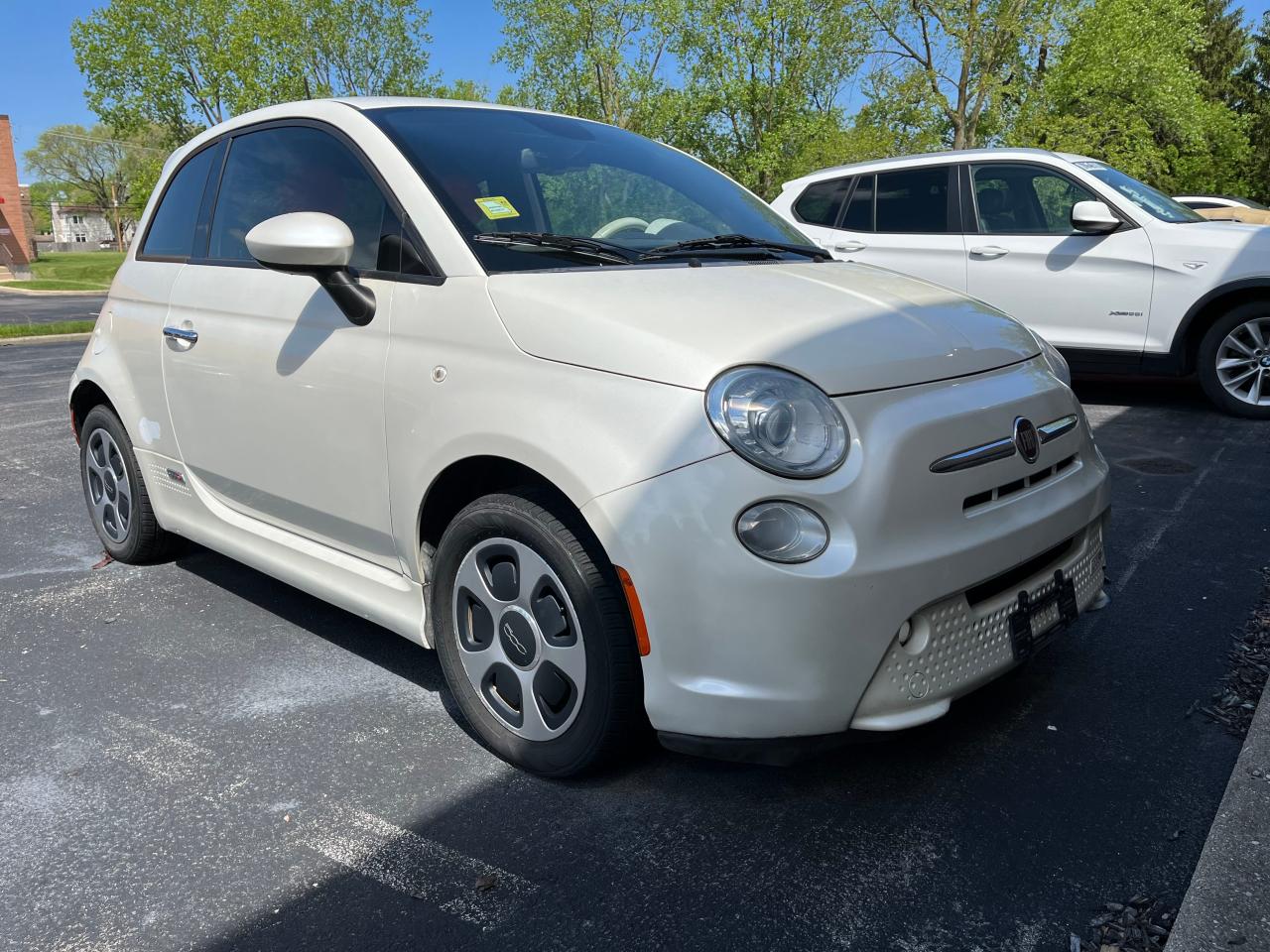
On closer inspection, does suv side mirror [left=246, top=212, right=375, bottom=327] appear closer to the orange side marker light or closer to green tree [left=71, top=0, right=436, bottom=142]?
the orange side marker light

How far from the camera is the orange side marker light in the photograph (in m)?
2.25

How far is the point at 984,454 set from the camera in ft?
7.87

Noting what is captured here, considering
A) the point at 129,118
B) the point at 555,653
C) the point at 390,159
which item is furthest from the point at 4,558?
the point at 129,118

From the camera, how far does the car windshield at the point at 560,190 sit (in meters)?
2.84

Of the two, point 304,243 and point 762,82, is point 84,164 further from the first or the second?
point 304,243

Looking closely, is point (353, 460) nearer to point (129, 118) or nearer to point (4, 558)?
point (4, 558)

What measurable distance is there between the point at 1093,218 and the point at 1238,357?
1410 mm

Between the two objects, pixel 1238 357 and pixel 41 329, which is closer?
pixel 1238 357

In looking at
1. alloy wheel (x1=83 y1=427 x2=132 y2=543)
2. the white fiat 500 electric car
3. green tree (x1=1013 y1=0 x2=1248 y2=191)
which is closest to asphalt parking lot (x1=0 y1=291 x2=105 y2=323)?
alloy wheel (x1=83 y1=427 x2=132 y2=543)

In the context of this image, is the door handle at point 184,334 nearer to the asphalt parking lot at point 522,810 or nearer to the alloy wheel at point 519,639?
the asphalt parking lot at point 522,810

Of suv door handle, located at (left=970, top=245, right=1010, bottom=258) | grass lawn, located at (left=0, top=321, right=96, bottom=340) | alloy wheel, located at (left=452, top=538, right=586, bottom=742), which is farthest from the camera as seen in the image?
grass lawn, located at (left=0, top=321, right=96, bottom=340)

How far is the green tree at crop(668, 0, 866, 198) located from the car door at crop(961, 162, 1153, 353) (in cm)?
2674

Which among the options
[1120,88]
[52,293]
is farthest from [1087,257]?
[52,293]

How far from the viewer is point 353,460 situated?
2938 millimetres
